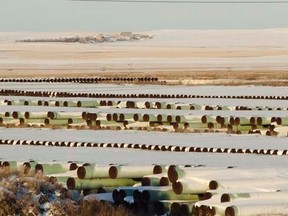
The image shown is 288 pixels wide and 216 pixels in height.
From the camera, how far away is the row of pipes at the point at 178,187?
16469 mm

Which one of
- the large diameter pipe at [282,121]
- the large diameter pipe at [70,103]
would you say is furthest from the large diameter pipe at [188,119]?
the large diameter pipe at [70,103]

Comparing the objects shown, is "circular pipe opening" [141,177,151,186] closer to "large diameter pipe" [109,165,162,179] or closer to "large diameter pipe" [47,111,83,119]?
"large diameter pipe" [109,165,162,179]

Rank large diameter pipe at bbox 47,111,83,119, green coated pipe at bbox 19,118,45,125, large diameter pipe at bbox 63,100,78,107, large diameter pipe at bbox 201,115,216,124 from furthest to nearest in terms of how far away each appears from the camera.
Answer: large diameter pipe at bbox 63,100,78,107 → green coated pipe at bbox 19,118,45,125 → large diameter pipe at bbox 47,111,83,119 → large diameter pipe at bbox 201,115,216,124

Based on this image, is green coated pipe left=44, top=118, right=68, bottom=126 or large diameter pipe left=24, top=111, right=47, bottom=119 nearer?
green coated pipe left=44, top=118, right=68, bottom=126

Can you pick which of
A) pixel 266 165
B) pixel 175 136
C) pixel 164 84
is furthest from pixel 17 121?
pixel 164 84

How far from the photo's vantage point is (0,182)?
Result: 53.8 feet

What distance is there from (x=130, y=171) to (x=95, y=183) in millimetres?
875

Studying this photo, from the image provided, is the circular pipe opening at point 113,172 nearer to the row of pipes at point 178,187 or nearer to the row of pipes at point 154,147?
the row of pipes at point 178,187

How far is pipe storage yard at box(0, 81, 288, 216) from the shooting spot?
1769 centimetres

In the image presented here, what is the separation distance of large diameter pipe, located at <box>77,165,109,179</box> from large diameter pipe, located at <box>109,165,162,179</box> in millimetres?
142

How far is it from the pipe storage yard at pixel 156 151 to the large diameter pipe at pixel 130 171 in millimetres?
25

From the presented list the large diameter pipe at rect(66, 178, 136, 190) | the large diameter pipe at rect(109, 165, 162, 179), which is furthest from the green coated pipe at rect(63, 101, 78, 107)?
the large diameter pipe at rect(66, 178, 136, 190)

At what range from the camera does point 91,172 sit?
1917 centimetres

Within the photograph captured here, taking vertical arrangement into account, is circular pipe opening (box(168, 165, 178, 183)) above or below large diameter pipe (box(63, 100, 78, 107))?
below
